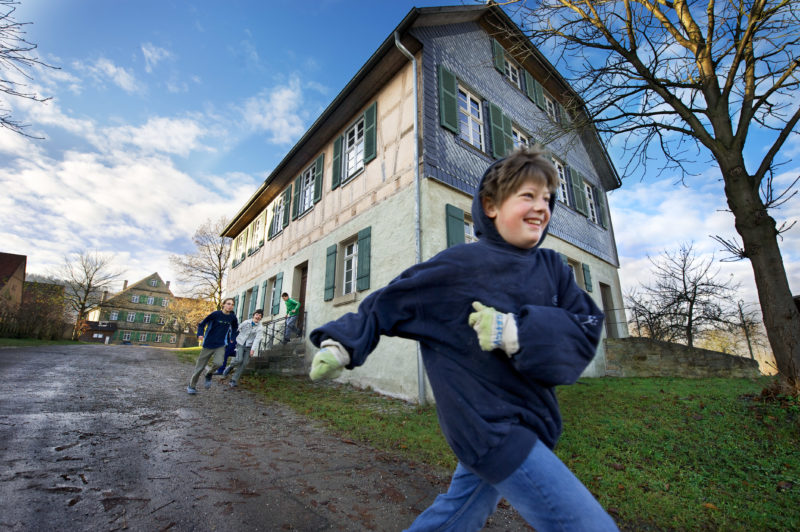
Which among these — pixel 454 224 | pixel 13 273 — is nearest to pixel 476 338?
pixel 454 224

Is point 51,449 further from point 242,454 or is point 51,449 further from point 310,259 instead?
point 310,259

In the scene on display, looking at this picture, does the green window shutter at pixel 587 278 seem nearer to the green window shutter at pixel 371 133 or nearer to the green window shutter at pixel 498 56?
the green window shutter at pixel 498 56

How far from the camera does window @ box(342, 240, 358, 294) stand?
951 centimetres

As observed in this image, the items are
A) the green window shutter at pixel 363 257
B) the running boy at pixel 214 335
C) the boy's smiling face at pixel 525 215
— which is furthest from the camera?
the green window shutter at pixel 363 257

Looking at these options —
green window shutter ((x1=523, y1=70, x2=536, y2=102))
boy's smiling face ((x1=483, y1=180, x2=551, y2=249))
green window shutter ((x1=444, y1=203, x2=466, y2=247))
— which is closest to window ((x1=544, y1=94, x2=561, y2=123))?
green window shutter ((x1=523, y1=70, x2=536, y2=102))

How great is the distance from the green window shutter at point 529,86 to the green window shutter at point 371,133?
18.9 feet

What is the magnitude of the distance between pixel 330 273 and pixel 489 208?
8742 mm

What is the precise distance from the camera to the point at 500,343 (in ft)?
3.57

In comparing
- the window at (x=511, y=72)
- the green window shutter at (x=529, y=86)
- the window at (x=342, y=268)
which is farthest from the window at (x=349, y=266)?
the green window shutter at (x=529, y=86)

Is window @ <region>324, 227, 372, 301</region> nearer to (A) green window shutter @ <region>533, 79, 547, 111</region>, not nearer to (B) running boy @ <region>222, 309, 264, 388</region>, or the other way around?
(B) running boy @ <region>222, 309, 264, 388</region>

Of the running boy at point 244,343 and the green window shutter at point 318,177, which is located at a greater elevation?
the green window shutter at point 318,177

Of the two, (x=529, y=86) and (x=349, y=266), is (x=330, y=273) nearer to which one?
(x=349, y=266)

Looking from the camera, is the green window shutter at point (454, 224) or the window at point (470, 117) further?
the window at point (470, 117)

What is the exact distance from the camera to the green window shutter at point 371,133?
9281 millimetres
